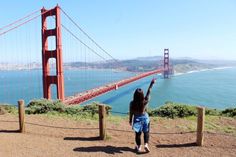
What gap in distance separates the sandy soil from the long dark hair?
2.28 ft

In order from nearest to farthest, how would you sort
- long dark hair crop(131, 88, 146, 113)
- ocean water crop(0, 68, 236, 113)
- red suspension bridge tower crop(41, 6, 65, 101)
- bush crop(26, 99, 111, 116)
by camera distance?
1. long dark hair crop(131, 88, 146, 113)
2. bush crop(26, 99, 111, 116)
3. red suspension bridge tower crop(41, 6, 65, 101)
4. ocean water crop(0, 68, 236, 113)

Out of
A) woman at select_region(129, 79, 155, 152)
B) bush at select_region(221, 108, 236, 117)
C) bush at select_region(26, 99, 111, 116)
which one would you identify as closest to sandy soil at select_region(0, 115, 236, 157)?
woman at select_region(129, 79, 155, 152)

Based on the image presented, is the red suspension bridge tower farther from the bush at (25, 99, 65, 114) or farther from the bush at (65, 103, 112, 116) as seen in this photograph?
the bush at (65, 103, 112, 116)

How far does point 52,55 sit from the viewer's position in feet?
60.1

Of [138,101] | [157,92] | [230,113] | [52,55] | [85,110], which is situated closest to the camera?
[138,101]

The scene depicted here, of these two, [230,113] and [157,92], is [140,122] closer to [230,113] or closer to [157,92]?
[230,113]

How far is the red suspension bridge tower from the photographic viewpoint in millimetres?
17641

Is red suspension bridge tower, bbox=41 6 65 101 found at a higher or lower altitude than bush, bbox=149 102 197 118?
higher

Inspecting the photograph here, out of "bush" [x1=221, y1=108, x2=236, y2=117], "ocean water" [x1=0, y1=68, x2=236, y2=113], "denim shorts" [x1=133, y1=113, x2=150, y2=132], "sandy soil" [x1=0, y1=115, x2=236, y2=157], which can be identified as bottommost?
"ocean water" [x1=0, y1=68, x2=236, y2=113]

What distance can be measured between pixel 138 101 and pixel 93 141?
1301 millimetres

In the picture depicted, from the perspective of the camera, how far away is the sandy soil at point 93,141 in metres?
4.33

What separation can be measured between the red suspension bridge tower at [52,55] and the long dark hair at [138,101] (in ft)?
45.4

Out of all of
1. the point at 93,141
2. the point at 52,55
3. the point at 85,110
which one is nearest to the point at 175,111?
the point at 85,110

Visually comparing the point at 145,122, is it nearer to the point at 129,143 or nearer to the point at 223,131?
the point at 129,143
